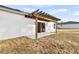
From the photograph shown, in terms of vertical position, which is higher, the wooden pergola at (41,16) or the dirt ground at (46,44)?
the wooden pergola at (41,16)

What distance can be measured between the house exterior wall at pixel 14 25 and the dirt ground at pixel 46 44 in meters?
0.11

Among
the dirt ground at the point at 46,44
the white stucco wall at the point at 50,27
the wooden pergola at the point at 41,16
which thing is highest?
the wooden pergola at the point at 41,16

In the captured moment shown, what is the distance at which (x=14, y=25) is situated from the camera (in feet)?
15.8

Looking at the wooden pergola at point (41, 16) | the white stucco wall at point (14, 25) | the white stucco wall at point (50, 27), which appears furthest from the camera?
Result: the white stucco wall at point (50, 27)

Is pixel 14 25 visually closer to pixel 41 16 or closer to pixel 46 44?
pixel 41 16

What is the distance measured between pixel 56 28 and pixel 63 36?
23 centimetres

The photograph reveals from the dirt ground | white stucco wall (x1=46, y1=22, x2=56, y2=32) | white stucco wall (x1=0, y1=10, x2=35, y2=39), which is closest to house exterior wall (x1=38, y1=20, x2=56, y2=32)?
white stucco wall (x1=46, y1=22, x2=56, y2=32)

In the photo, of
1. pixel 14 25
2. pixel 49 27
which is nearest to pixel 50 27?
pixel 49 27

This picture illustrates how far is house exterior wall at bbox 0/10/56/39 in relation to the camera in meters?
4.75

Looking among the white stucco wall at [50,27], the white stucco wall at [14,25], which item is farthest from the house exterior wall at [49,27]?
the white stucco wall at [14,25]

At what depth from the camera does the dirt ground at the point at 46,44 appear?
4.77 metres

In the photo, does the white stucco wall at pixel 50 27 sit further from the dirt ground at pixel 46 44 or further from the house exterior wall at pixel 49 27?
the dirt ground at pixel 46 44

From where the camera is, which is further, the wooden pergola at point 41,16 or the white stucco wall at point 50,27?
the white stucco wall at point 50,27
